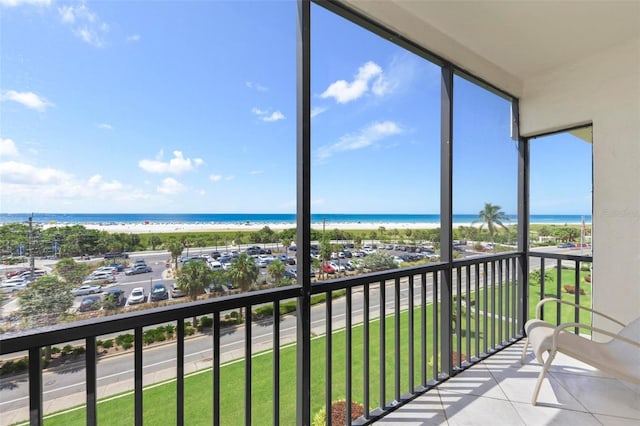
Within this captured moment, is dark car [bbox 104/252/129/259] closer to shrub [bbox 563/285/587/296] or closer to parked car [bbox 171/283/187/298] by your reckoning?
parked car [bbox 171/283/187/298]

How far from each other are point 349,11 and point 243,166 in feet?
4.02

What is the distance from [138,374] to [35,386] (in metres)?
0.32

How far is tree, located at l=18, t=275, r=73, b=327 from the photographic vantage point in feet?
3.38

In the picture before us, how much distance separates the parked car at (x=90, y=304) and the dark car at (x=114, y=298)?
0.07ft

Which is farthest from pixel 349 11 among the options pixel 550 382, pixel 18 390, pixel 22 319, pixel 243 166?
pixel 550 382

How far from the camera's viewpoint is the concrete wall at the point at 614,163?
2398 mm

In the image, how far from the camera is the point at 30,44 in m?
1.10

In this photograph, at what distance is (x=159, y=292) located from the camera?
130 centimetres

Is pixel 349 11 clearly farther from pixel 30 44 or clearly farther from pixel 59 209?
pixel 59 209

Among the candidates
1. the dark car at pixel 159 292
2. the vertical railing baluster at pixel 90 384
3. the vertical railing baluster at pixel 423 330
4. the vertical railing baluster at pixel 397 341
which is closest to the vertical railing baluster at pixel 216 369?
the dark car at pixel 159 292

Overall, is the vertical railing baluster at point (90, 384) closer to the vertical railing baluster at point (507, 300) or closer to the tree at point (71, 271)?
the tree at point (71, 271)

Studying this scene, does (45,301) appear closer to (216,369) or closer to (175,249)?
(175,249)

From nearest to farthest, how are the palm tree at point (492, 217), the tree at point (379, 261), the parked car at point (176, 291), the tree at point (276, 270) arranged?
the parked car at point (176, 291) < the tree at point (276, 270) < the tree at point (379, 261) < the palm tree at point (492, 217)

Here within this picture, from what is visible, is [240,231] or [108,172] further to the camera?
[240,231]
